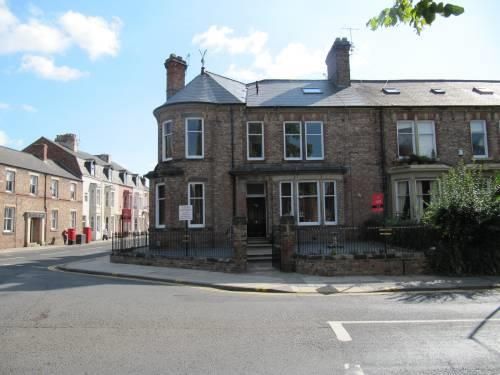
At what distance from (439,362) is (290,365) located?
1.99m

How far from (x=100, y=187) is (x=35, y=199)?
12719mm

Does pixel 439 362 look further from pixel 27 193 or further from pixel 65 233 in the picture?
pixel 65 233

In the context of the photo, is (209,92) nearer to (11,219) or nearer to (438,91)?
(438,91)

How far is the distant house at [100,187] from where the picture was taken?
44.3 metres

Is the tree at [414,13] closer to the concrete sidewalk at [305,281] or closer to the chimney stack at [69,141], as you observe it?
the concrete sidewalk at [305,281]

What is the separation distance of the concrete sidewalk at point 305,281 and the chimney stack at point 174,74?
1272 centimetres

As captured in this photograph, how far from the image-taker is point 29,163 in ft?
120

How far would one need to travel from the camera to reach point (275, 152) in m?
22.4

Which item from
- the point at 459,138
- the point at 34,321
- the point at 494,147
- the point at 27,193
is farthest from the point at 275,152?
the point at 27,193

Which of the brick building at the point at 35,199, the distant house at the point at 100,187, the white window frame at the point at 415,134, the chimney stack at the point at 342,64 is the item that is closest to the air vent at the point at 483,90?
the white window frame at the point at 415,134

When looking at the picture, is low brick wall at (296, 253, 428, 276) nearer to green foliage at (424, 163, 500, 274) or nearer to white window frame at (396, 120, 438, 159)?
green foliage at (424, 163, 500, 274)

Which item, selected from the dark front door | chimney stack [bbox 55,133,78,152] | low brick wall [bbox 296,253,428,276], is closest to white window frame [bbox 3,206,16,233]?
chimney stack [bbox 55,133,78,152]

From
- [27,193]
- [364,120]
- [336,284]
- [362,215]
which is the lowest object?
[336,284]

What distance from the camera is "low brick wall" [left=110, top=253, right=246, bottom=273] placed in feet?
49.2
